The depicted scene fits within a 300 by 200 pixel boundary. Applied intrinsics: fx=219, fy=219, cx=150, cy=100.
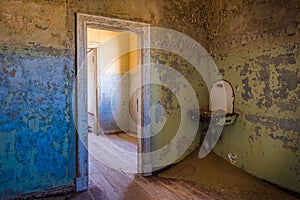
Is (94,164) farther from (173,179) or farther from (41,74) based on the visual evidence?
(41,74)

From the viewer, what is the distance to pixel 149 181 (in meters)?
2.72

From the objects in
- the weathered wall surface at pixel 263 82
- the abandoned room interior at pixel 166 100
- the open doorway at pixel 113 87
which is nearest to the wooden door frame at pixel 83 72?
the abandoned room interior at pixel 166 100

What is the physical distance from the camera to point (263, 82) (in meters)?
2.51

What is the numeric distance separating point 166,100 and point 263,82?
1182 mm

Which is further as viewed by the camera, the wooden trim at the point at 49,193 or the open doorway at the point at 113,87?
the open doorway at the point at 113,87

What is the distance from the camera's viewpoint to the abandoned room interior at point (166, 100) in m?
2.19

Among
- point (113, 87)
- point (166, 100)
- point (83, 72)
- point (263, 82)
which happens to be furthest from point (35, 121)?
point (113, 87)

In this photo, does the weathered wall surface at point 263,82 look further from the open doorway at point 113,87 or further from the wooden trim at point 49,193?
the open doorway at point 113,87

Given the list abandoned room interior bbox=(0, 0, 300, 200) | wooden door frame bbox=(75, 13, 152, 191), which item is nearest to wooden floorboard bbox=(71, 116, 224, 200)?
abandoned room interior bbox=(0, 0, 300, 200)

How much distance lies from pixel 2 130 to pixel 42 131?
1.14 ft

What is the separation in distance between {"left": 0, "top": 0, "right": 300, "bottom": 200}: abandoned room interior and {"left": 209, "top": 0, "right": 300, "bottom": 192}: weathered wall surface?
0.5 inches

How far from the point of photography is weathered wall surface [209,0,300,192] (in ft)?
7.39

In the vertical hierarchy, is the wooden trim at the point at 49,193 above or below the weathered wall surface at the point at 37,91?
below

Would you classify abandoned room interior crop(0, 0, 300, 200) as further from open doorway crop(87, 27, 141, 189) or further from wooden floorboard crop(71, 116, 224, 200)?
open doorway crop(87, 27, 141, 189)
